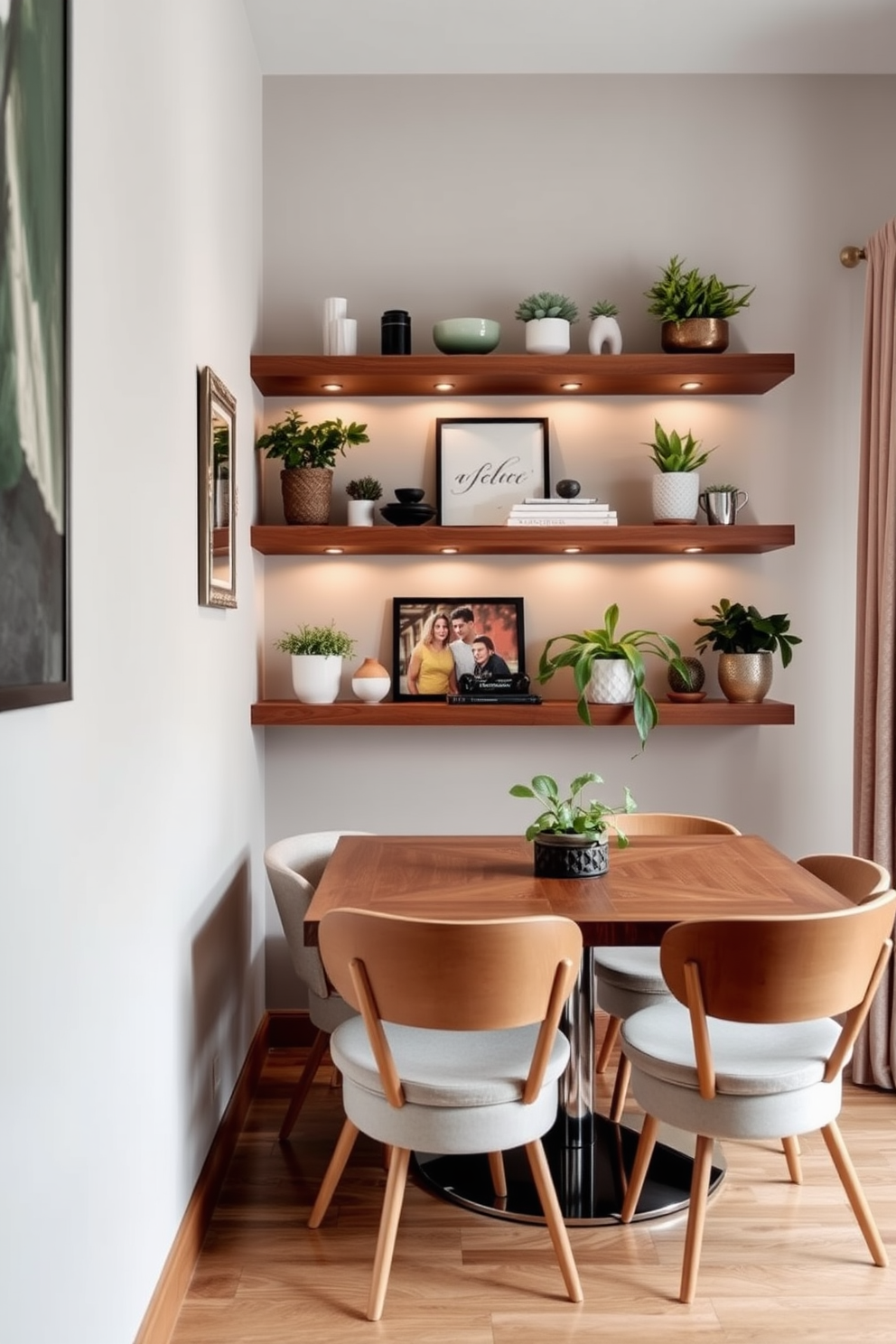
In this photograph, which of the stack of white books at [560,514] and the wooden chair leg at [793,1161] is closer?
the wooden chair leg at [793,1161]

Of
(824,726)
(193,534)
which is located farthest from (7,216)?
(824,726)

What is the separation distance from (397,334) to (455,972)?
2.04 m

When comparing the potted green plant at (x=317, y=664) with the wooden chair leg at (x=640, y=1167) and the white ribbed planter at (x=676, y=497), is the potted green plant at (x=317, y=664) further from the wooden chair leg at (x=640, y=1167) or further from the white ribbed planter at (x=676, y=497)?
the wooden chair leg at (x=640, y=1167)

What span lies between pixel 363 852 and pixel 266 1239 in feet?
2.94

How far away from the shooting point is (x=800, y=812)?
3.60m

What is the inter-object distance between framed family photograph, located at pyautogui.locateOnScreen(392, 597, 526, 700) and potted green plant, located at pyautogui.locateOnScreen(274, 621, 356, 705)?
21 cm

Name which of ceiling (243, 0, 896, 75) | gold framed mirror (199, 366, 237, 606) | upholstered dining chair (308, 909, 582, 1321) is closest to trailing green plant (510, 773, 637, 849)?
upholstered dining chair (308, 909, 582, 1321)

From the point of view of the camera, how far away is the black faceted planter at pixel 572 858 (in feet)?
8.49

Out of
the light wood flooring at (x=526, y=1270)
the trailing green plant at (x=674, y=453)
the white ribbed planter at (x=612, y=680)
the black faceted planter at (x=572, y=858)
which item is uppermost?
the trailing green plant at (x=674, y=453)

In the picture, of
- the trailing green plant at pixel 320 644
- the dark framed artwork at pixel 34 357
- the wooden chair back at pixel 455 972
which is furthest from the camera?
the trailing green plant at pixel 320 644

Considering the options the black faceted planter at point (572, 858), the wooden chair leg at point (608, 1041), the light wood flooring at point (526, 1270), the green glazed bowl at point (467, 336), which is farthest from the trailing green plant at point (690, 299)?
the light wood flooring at point (526, 1270)

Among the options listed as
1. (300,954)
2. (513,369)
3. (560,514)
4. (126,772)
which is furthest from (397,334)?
(126,772)

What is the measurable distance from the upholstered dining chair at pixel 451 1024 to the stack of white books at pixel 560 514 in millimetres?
1512

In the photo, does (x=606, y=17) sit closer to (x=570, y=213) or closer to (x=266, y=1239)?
(x=570, y=213)
